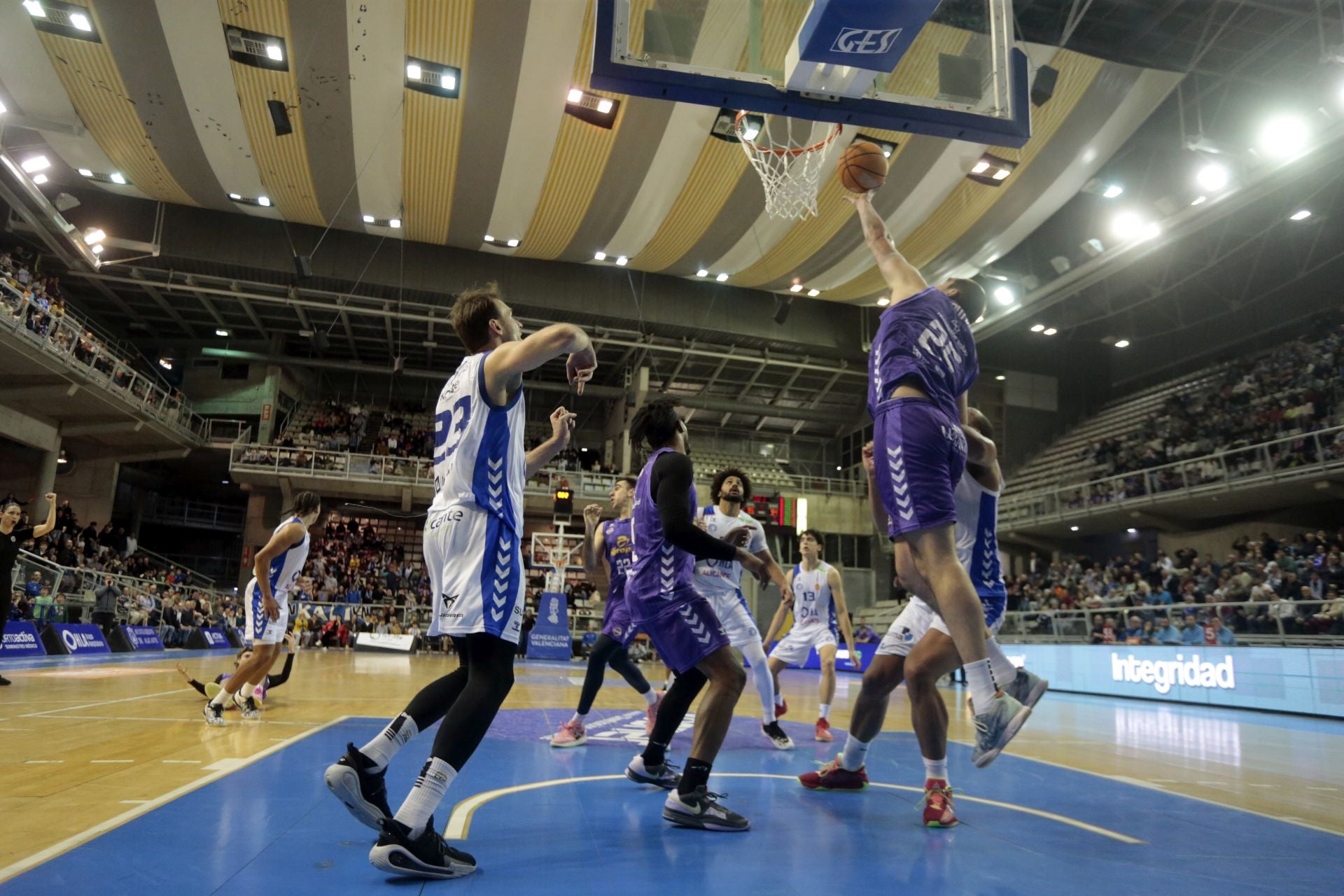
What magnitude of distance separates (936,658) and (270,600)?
540 centimetres

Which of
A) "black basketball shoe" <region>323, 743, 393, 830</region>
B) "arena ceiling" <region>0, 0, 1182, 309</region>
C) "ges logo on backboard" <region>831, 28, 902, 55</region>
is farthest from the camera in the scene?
"arena ceiling" <region>0, 0, 1182, 309</region>

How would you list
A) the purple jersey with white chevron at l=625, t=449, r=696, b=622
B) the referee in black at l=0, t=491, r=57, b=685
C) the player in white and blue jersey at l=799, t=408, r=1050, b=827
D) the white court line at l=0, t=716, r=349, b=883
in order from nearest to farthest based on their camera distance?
→ the white court line at l=0, t=716, r=349, b=883
the player in white and blue jersey at l=799, t=408, r=1050, b=827
the purple jersey with white chevron at l=625, t=449, r=696, b=622
the referee in black at l=0, t=491, r=57, b=685

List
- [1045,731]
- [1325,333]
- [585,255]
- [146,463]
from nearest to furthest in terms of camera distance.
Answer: [1045,731]
[1325,333]
[585,255]
[146,463]

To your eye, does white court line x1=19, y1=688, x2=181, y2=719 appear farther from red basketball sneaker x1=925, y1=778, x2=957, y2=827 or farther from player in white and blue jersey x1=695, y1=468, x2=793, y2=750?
red basketball sneaker x1=925, y1=778, x2=957, y2=827

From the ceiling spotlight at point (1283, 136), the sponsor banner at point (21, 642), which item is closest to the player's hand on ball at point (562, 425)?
the sponsor banner at point (21, 642)

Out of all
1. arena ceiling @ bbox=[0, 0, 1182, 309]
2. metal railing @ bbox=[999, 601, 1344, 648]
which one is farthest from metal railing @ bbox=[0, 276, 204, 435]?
metal railing @ bbox=[999, 601, 1344, 648]

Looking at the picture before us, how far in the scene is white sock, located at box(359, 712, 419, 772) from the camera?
2758 mm

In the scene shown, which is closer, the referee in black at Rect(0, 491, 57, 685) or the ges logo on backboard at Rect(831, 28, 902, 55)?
the ges logo on backboard at Rect(831, 28, 902, 55)

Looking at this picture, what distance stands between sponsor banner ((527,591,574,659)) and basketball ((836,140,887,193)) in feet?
58.2

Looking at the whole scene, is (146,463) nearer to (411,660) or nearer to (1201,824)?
(411,660)

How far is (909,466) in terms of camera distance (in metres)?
3.12

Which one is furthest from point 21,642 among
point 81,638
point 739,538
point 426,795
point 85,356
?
point 426,795

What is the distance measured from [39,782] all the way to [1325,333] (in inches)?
1056

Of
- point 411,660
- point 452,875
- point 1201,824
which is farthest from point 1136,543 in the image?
point 452,875
